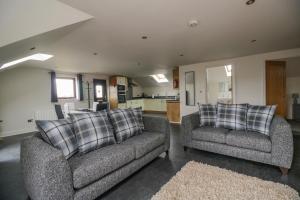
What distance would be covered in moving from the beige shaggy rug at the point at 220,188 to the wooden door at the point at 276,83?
3.66 m

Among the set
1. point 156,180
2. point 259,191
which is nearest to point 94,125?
point 156,180

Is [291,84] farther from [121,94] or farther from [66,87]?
[66,87]

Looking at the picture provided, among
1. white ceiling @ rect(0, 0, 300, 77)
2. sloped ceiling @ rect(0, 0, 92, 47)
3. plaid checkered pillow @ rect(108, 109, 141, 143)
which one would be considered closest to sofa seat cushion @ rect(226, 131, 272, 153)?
plaid checkered pillow @ rect(108, 109, 141, 143)

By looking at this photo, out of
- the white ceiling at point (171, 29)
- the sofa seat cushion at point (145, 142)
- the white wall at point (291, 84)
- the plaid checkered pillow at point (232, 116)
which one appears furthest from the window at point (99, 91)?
the white wall at point (291, 84)

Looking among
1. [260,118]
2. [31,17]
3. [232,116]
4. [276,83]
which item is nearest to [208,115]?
[232,116]

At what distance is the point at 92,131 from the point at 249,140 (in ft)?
7.53

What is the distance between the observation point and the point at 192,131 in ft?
9.62

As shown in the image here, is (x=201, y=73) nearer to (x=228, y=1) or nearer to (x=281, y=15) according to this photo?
(x=281, y=15)

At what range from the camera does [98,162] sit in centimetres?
167

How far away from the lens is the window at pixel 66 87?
6.19 metres

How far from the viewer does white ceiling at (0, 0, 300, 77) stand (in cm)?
198

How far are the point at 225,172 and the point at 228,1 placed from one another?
7.35ft

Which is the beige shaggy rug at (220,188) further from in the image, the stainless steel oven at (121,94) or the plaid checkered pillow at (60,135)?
the stainless steel oven at (121,94)

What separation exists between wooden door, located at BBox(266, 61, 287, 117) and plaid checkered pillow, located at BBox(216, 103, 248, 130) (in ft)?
8.59
